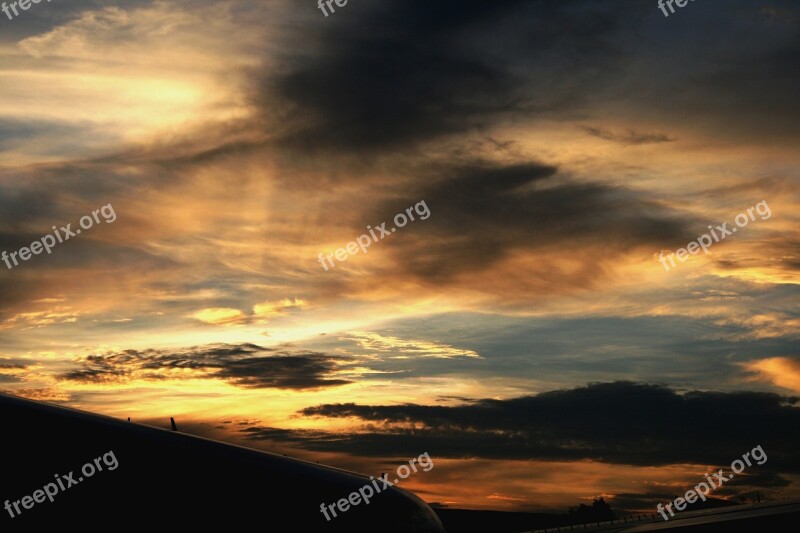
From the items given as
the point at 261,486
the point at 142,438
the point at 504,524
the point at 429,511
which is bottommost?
the point at 504,524

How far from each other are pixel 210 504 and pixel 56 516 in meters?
7.50

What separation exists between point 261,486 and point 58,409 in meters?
10.4

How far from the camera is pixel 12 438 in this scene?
25.0 meters

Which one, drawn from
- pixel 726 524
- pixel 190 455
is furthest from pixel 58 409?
pixel 726 524

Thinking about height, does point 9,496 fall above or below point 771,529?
above

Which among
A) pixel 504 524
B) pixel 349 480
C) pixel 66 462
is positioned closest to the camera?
pixel 66 462

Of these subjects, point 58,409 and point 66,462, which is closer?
point 66,462

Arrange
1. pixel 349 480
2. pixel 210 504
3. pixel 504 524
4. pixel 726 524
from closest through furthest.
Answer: pixel 210 504, pixel 349 480, pixel 726 524, pixel 504 524

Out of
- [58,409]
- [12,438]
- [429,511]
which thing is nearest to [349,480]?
[429,511]

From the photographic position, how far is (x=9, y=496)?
23.8 meters

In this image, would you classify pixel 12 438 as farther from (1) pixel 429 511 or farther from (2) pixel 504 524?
(2) pixel 504 524

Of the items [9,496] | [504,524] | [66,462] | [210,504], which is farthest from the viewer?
[504,524]

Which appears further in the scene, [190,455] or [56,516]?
[190,455]

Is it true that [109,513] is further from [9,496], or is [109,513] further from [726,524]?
[726,524]
